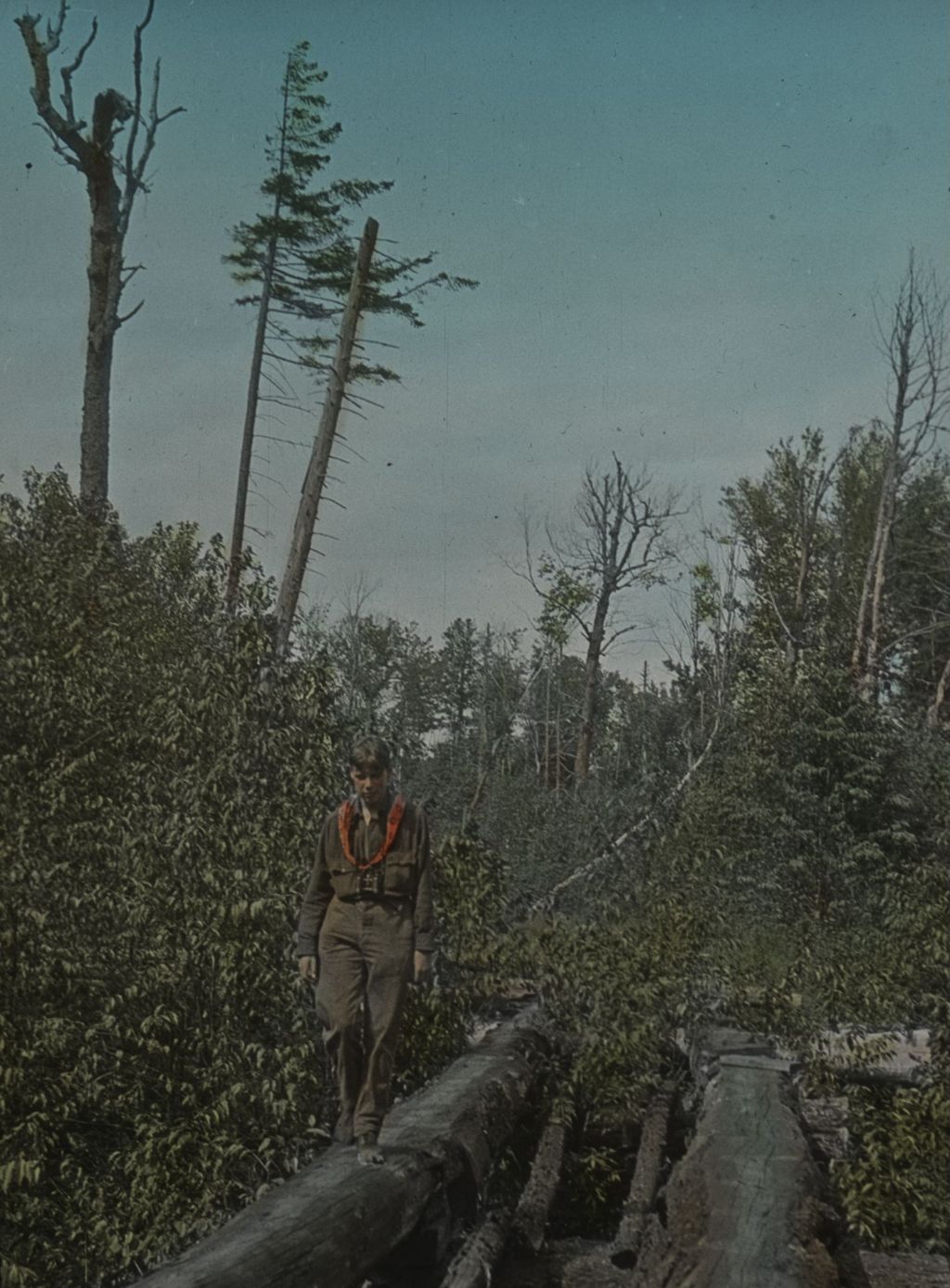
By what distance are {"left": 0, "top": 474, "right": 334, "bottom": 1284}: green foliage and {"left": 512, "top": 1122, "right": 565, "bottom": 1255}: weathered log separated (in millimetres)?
1429

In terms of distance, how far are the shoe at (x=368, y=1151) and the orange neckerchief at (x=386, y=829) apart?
1286 mm

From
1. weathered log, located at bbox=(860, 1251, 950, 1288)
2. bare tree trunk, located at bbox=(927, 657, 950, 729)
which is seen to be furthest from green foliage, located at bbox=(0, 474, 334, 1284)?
bare tree trunk, located at bbox=(927, 657, 950, 729)

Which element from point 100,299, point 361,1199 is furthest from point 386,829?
point 100,299

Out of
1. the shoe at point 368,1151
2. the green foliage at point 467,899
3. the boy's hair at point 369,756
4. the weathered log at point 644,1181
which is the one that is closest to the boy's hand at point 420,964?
the shoe at point 368,1151

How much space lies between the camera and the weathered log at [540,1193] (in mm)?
7684

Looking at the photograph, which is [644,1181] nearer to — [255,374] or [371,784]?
[371,784]

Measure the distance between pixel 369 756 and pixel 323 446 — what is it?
1190 cm

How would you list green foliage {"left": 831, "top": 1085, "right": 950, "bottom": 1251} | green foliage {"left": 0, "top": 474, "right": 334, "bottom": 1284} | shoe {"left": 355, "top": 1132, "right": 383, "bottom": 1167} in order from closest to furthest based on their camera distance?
shoe {"left": 355, "top": 1132, "right": 383, "bottom": 1167}, green foliage {"left": 831, "top": 1085, "right": 950, "bottom": 1251}, green foliage {"left": 0, "top": 474, "right": 334, "bottom": 1284}

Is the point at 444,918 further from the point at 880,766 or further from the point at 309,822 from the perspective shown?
the point at 880,766

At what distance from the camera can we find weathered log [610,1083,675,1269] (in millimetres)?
7523

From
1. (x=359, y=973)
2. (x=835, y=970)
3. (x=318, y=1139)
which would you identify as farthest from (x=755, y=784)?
(x=359, y=973)

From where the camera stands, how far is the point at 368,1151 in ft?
20.7

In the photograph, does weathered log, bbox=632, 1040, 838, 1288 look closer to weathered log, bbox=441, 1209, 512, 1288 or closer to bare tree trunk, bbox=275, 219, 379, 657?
weathered log, bbox=441, 1209, 512, 1288

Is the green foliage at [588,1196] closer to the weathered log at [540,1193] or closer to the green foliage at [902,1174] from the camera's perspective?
the weathered log at [540,1193]
